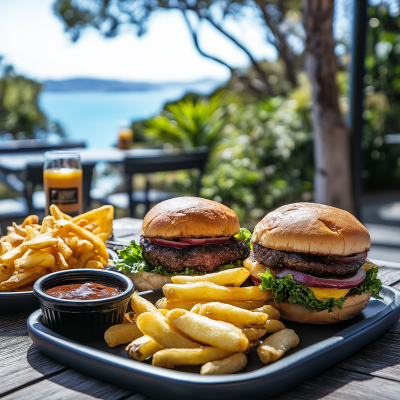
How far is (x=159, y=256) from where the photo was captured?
2.05 m

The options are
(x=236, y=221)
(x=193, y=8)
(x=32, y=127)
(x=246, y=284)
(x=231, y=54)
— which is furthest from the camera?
(x=32, y=127)

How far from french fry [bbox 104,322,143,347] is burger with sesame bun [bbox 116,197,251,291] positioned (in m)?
0.65

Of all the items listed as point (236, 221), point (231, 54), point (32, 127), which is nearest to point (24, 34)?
point (32, 127)

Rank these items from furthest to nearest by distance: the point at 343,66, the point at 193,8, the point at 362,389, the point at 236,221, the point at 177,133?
the point at 343,66 → the point at 193,8 → the point at 177,133 → the point at 236,221 → the point at 362,389

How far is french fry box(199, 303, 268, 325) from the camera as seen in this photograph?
4.20ft

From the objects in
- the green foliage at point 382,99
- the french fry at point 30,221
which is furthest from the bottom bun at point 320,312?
the green foliage at point 382,99

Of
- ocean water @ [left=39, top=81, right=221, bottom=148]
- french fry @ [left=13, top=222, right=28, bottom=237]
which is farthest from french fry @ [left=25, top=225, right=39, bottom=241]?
ocean water @ [left=39, top=81, right=221, bottom=148]

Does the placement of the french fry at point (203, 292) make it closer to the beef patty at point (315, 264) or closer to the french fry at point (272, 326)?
the french fry at point (272, 326)

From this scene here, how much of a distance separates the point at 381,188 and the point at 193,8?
705cm

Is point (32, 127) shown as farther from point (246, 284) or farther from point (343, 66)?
point (246, 284)

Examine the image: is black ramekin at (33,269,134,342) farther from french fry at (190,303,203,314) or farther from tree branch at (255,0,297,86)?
tree branch at (255,0,297,86)

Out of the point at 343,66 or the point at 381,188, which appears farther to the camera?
the point at 343,66

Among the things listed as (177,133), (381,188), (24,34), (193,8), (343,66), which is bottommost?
(381,188)

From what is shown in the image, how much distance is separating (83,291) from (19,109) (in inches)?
628
